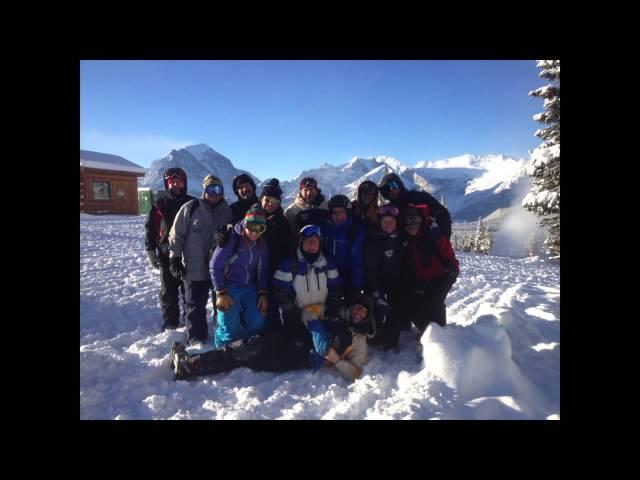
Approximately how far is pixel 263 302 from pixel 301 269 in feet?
2.05

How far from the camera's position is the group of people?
378 cm

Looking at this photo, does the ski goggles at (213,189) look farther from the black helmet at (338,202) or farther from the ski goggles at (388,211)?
the ski goggles at (388,211)

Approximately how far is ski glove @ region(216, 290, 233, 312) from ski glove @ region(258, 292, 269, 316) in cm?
34

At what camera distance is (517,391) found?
2967mm

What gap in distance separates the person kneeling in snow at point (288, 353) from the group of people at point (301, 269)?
0.01 metres

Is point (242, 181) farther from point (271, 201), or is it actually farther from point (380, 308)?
point (380, 308)

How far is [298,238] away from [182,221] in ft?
5.20

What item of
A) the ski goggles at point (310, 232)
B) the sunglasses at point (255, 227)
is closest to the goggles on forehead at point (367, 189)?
the ski goggles at point (310, 232)

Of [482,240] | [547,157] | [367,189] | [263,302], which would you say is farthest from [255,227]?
[482,240]

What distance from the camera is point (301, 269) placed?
13.0ft

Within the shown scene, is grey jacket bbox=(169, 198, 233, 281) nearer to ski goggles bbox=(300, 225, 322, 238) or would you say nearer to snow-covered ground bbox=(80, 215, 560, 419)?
snow-covered ground bbox=(80, 215, 560, 419)
